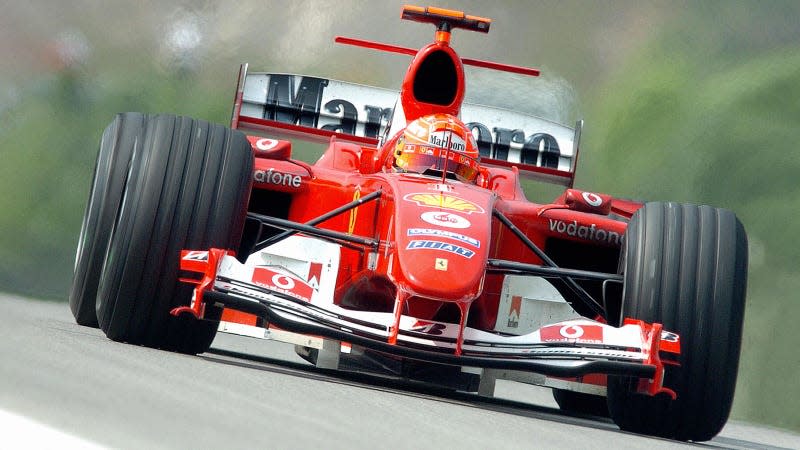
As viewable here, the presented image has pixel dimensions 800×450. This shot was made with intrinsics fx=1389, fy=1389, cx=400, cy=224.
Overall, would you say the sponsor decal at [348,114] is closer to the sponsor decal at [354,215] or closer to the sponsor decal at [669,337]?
the sponsor decal at [354,215]

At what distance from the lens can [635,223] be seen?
760cm

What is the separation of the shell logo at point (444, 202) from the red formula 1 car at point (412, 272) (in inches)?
0.6

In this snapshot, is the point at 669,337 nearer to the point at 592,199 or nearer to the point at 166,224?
the point at 592,199

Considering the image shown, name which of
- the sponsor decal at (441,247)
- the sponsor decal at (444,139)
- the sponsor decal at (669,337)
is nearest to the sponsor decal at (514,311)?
the sponsor decal at (444,139)

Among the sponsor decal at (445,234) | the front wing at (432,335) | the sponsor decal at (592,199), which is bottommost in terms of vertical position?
the front wing at (432,335)

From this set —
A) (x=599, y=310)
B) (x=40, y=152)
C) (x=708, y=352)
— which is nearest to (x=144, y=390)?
(x=708, y=352)

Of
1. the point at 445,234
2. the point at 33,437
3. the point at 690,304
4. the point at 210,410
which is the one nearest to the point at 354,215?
the point at 445,234

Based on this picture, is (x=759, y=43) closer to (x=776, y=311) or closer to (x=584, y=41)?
(x=584, y=41)

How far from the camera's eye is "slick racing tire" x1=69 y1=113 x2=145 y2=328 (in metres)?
7.48

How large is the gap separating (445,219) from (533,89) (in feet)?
31.1

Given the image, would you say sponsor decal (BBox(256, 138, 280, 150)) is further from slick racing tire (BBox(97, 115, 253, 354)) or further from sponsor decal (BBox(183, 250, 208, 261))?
sponsor decal (BBox(183, 250, 208, 261))

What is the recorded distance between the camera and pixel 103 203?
296 inches

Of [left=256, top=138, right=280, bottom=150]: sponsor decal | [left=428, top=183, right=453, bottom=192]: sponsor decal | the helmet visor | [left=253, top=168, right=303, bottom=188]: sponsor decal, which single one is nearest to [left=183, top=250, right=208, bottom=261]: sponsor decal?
[left=428, top=183, right=453, bottom=192]: sponsor decal

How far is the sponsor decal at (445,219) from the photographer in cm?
720
